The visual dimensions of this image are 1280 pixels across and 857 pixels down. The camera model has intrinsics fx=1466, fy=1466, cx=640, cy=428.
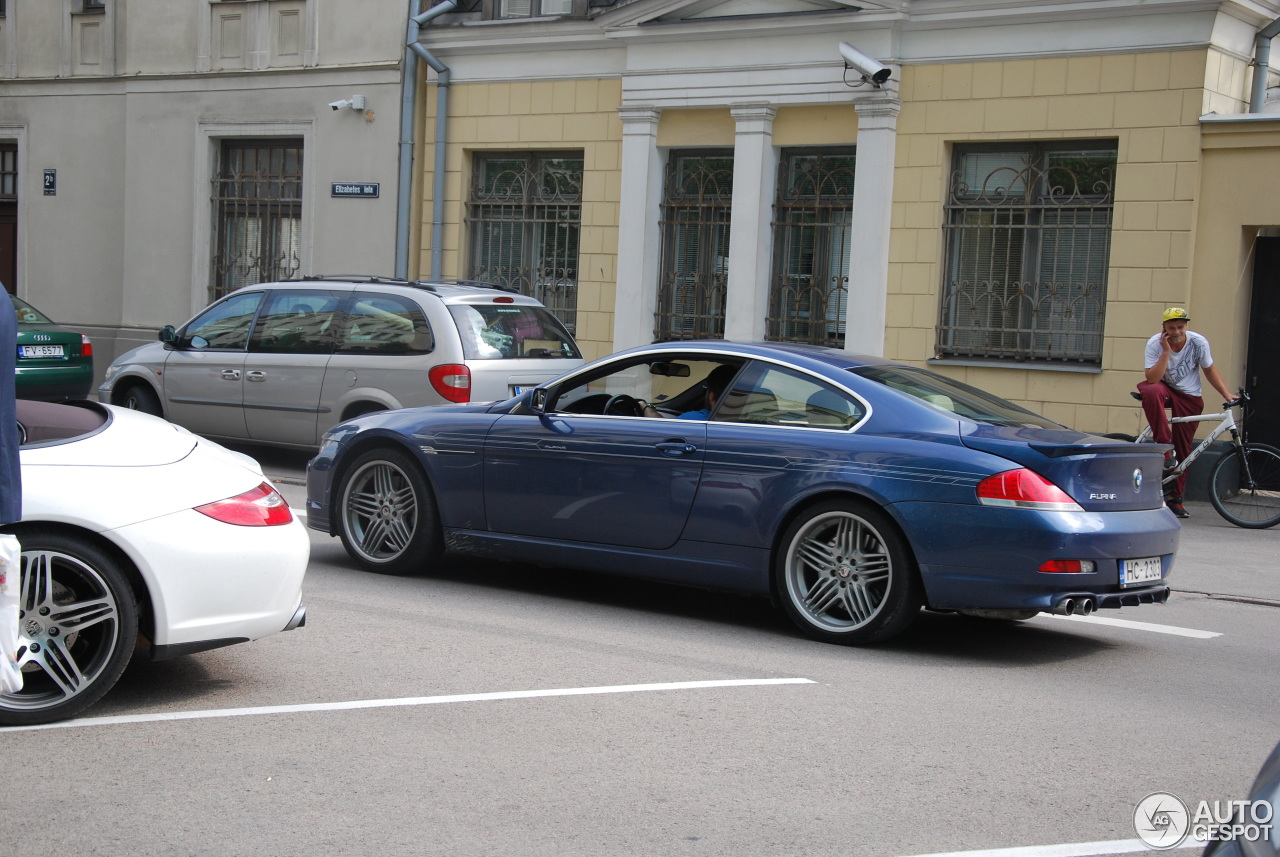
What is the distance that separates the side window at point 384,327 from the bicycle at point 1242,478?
6.13 metres

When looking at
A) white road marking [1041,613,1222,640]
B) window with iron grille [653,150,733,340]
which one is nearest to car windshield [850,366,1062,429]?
white road marking [1041,613,1222,640]

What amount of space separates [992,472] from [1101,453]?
0.54m

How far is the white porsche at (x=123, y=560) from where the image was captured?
5074 mm

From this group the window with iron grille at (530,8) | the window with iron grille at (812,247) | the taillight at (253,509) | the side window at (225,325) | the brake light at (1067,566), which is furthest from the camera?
the window with iron grille at (530,8)

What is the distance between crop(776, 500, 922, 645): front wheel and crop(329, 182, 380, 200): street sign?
1350 cm

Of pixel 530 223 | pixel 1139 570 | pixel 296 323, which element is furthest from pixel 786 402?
pixel 530 223

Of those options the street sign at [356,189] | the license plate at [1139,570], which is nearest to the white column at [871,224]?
the street sign at [356,189]

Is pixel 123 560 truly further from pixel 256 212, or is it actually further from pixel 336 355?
pixel 256 212

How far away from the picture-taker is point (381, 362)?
1228 cm

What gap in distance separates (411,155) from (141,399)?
6.28 meters

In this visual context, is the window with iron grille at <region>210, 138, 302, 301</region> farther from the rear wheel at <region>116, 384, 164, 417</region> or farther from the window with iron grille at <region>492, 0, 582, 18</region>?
the rear wheel at <region>116, 384, 164, 417</region>

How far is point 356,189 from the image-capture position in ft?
63.8

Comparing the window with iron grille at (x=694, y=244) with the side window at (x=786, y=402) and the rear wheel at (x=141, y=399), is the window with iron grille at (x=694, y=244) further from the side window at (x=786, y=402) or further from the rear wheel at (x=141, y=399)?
the side window at (x=786, y=402)

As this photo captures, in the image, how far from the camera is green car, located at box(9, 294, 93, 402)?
15.6 metres
